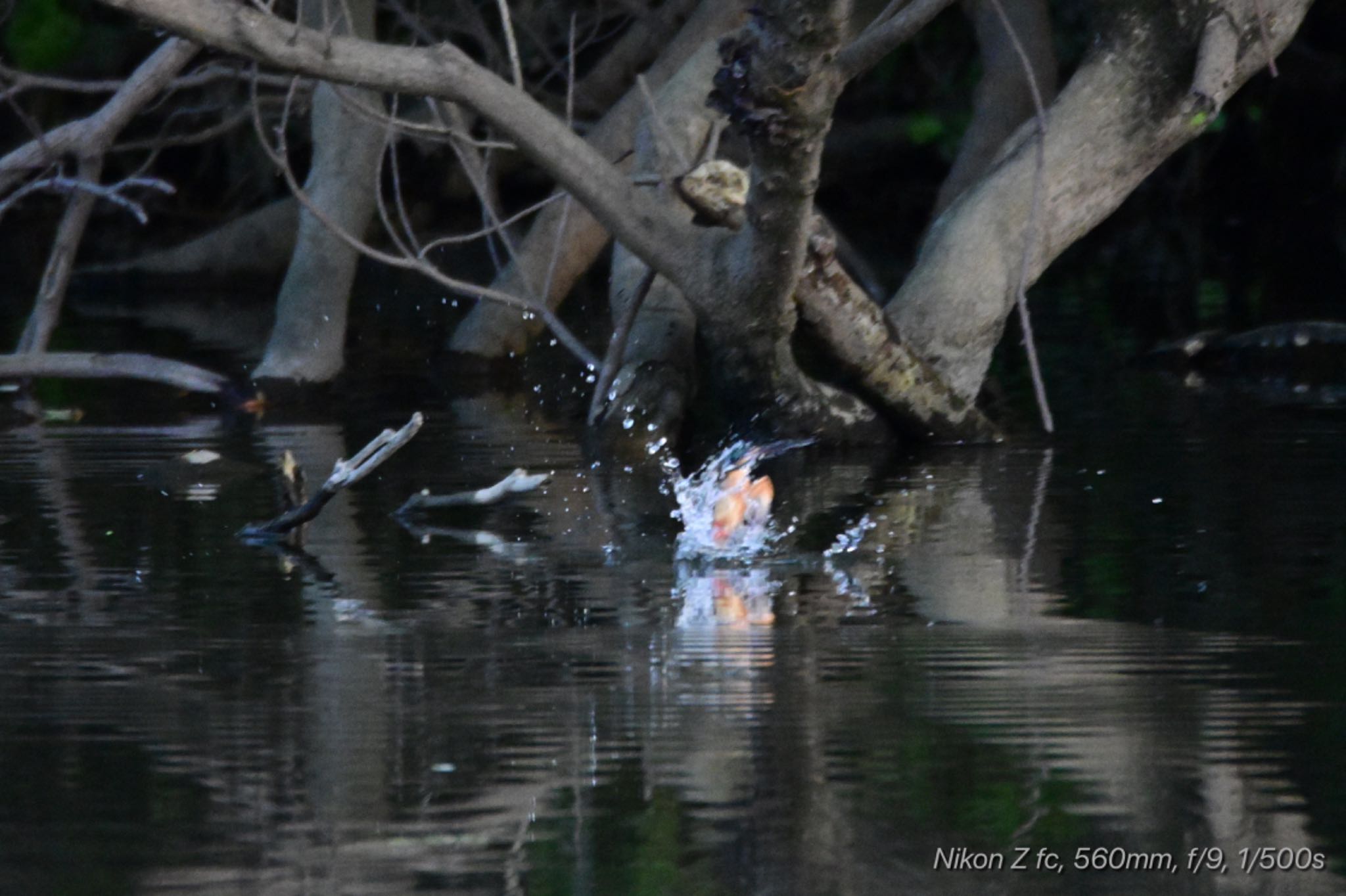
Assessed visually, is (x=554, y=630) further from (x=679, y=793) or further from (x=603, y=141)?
(x=603, y=141)

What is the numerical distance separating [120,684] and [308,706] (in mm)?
465

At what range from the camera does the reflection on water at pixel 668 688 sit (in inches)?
132

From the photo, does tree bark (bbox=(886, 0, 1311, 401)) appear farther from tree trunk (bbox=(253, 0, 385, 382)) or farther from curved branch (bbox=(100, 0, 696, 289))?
tree trunk (bbox=(253, 0, 385, 382))

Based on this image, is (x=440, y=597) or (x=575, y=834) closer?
(x=575, y=834)

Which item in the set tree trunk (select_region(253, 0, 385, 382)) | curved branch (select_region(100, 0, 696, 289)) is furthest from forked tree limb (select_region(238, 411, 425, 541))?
tree trunk (select_region(253, 0, 385, 382))

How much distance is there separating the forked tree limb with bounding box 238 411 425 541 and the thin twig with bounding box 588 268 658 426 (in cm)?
189

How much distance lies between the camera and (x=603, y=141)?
412 inches

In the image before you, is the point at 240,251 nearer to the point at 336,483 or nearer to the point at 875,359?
the point at 875,359

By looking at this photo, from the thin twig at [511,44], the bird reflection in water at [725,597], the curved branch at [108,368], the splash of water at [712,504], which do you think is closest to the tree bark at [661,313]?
the splash of water at [712,504]

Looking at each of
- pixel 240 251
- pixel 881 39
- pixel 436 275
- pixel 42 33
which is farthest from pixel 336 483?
pixel 42 33

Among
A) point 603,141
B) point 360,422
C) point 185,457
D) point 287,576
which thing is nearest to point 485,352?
point 603,141

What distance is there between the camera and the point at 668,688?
426 cm

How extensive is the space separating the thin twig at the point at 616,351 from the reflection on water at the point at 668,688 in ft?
3.50

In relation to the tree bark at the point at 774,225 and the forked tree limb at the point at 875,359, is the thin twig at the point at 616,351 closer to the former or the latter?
the tree bark at the point at 774,225
